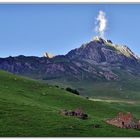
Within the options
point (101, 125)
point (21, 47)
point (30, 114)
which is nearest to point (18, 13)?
point (30, 114)

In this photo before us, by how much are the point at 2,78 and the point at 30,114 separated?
2521cm

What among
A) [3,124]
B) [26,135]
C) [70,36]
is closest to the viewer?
[26,135]

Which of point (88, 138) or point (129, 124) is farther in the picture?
point (129, 124)

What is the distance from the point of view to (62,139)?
34.4 m

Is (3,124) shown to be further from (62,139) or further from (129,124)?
(129,124)

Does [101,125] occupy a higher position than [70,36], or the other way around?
[70,36]

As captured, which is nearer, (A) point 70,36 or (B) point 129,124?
(B) point 129,124

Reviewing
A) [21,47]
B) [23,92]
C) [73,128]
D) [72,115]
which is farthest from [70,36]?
[73,128]

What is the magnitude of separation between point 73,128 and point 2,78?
2962cm

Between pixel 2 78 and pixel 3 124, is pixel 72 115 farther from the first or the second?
pixel 2 78

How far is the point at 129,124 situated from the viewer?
40.0 m

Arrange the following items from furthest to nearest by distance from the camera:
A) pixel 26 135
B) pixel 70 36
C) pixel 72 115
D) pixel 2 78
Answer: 1. pixel 70 36
2. pixel 2 78
3. pixel 72 115
4. pixel 26 135

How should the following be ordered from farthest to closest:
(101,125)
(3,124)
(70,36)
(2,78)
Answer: (70,36), (2,78), (101,125), (3,124)
